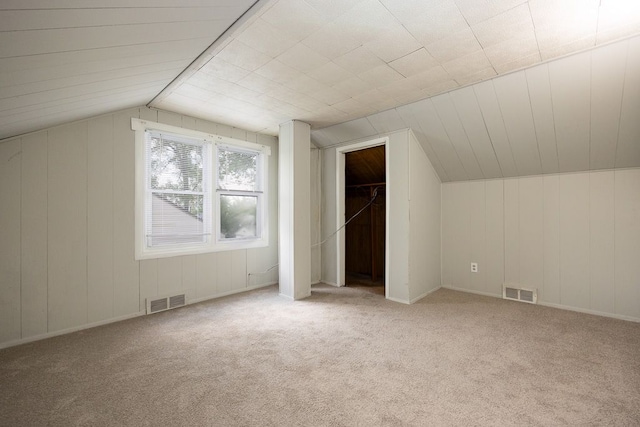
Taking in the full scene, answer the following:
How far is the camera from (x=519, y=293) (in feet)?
11.6

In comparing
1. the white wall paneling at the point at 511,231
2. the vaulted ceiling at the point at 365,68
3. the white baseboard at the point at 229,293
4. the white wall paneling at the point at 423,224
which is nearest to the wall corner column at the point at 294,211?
the vaulted ceiling at the point at 365,68

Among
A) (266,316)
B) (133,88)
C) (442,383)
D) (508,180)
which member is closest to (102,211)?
(133,88)

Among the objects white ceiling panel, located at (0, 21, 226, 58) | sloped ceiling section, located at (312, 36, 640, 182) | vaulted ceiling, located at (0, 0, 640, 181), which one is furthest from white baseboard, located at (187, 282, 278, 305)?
white ceiling panel, located at (0, 21, 226, 58)

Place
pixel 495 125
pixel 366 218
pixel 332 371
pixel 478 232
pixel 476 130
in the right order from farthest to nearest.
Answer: pixel 366 218, pixel 478 232, pixel 476 130, pixel 495 125, pixel 332 371

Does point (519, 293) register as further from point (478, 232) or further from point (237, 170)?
point (237, 170)

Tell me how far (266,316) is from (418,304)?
1.82 meters

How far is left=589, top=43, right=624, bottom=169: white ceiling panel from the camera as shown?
2.19m

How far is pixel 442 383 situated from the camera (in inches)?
73.8

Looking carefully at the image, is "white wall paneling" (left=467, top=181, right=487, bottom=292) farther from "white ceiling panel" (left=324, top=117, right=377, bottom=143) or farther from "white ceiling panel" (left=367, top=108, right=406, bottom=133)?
"white ceiling panel" (left=324, top=117, right=377, bottom=143)

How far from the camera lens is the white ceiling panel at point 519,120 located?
261 cm

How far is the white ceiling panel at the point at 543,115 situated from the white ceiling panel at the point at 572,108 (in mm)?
37

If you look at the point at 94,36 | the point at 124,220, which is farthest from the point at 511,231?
the point at 124,220

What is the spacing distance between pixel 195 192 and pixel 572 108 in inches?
160

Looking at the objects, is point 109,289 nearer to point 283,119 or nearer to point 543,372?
point 283,119
